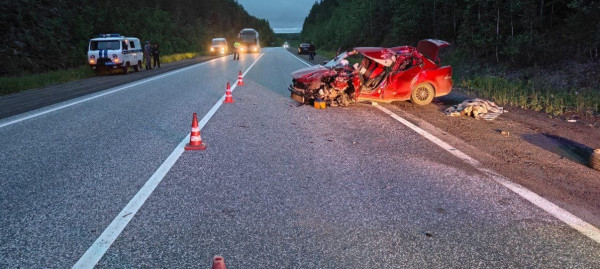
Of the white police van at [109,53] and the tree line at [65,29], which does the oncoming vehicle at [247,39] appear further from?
the white police van at [109,53]

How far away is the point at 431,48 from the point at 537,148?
5.45 meters

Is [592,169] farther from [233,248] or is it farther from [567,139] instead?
[233,248]

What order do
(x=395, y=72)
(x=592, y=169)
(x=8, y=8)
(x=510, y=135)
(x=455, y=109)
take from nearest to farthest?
(x=592, y=169), (x=510, y=135), (x=455, y=109), (x=395, y=72), (x=8, y=8)

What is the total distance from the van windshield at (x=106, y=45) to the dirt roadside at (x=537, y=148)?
61.6 ft

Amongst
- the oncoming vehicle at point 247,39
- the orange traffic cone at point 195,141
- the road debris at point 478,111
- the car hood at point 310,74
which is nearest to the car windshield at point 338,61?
the car hood at point 310,74

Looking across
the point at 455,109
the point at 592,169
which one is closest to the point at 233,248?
the point at 592,169

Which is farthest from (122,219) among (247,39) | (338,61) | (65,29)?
(247,39)

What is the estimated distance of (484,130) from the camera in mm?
8266

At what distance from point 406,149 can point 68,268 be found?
4855 millimetres

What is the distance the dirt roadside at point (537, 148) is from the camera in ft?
15.8

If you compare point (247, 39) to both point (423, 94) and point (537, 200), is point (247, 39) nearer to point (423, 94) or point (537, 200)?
point (423, 94)

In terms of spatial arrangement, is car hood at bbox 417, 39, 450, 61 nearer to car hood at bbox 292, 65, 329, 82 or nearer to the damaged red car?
the damaged red car

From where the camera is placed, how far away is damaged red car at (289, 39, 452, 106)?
1113 cm

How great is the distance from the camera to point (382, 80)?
37.1ft
